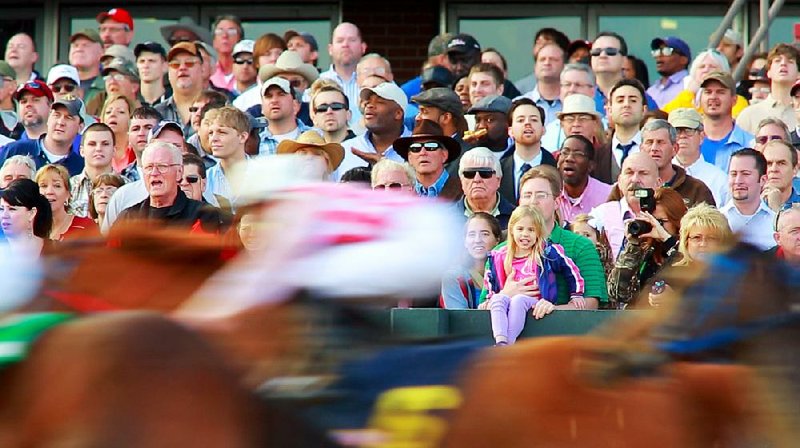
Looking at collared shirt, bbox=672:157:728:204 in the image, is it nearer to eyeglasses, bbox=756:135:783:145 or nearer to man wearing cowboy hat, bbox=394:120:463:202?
eyeglasses, bbox=756:135:783:145

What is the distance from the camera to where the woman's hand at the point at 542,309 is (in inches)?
296

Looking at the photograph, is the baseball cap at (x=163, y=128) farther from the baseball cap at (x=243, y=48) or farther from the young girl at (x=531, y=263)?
Result: the young girl at (x=531, y=263)

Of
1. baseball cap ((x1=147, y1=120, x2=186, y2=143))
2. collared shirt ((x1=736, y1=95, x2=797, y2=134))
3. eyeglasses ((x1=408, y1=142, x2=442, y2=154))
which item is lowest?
eyeglasses ((x1=408, y1=142, x2=442, y2=154))

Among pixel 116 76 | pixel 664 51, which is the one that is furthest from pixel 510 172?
pixel 116 76

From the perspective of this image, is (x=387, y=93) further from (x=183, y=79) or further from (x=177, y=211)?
(x=177, y=211)

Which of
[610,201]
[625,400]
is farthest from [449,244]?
[610,201]

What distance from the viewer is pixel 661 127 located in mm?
9438

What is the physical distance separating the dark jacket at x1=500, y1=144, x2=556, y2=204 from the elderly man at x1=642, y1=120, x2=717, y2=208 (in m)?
0.66

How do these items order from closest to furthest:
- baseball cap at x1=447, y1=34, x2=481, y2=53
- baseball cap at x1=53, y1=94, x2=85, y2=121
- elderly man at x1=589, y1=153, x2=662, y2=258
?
elderly man at x1=589, y1=153, x2=662, y2=258
baseball cap at x1=53, y1=94, x2=85, y2=121
baseball cap at x1=447, y1=34, x2=481, y2=53

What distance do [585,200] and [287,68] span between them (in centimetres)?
337

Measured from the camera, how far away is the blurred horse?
3.79 m

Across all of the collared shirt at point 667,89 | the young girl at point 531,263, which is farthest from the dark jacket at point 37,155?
the collared shirt at point 667,89

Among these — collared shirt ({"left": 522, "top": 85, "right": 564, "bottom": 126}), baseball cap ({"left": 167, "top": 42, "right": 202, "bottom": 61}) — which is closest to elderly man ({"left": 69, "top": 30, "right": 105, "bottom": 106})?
baseball cap ({"left": 167, "top": 42, "right": 202, "bottom": 61})

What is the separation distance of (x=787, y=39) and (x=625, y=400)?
470 inches
